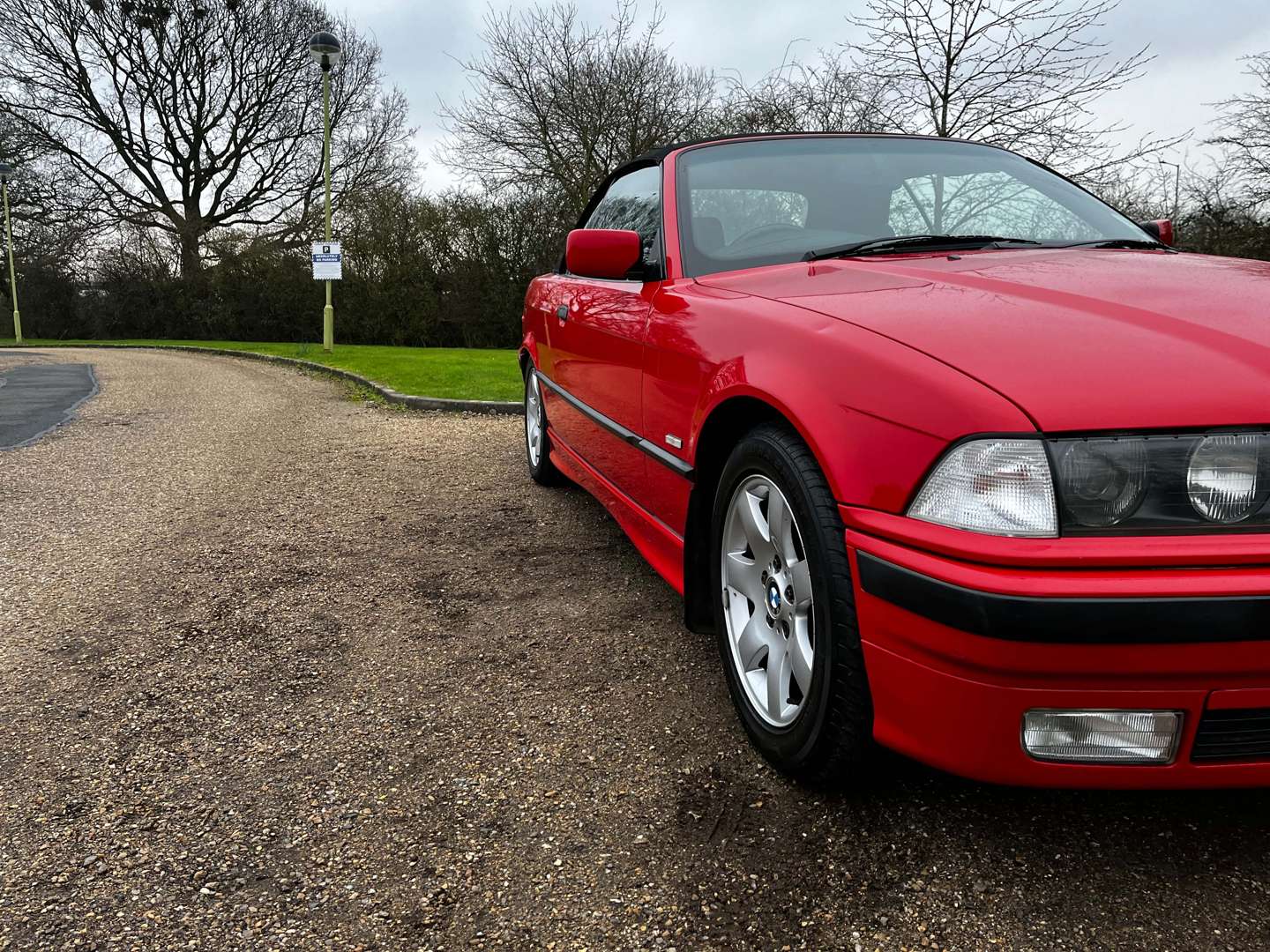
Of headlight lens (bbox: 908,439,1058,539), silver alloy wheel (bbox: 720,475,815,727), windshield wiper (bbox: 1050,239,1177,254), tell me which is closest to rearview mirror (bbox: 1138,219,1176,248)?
windshield wiper (bbox: 1050,239,1177,254)

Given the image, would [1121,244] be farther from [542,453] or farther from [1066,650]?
[542,453]

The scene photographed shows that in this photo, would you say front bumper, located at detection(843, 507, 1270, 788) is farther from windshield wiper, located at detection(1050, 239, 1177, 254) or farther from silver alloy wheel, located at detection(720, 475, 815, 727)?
windshield wiper, located at detection(1050, 239, 1177, 254)

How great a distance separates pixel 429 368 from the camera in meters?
13.2

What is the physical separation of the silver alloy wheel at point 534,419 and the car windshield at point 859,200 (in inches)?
83.6

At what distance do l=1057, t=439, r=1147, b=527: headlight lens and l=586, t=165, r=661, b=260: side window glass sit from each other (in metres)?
1.92

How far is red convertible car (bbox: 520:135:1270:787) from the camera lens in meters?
1.54

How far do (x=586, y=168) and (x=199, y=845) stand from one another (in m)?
19.3

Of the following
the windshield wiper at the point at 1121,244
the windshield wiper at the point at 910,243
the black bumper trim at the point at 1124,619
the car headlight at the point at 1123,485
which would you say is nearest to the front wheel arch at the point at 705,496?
the windshield wiper at the point at 910,243

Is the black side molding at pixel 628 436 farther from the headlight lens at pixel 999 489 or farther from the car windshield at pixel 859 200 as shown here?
the headlight lens at pixel 999 489

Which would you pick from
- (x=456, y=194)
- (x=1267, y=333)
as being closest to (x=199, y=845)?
(x=1267, y=333)

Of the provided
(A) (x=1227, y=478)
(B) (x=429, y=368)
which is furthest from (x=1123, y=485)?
(B) (x=429, y=368)

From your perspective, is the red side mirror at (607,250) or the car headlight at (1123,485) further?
the red side mirror at (607,250)

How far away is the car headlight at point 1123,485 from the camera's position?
1.56m

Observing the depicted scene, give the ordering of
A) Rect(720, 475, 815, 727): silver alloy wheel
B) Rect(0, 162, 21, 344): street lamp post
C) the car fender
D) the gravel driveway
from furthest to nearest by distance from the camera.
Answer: Rect(0, 162, 21, 344): street lamp post → Rect(720, 475, 815, 727): silver alloy wheel → the gravel driveway → the car fender
